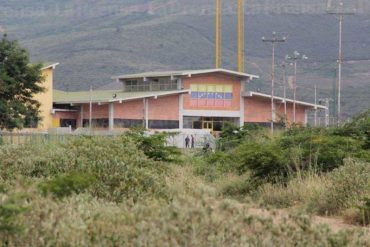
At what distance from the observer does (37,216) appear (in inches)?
313

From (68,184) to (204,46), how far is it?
485ft

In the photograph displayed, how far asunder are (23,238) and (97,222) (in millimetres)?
852

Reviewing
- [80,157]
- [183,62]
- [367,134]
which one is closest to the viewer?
[80,157]

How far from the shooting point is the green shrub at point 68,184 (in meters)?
10.2

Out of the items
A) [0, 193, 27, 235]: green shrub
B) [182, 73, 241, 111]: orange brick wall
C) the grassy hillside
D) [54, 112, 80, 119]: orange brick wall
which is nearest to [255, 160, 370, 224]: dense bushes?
[0, 193, 27, 235]: green shrub

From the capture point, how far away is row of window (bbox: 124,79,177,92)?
79.1 m

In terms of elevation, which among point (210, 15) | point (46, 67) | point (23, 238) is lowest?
point (23, 238)

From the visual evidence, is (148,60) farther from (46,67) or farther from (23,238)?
(23,238)

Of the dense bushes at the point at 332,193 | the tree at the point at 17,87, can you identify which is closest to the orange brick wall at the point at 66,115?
the tree at the point at 17,87

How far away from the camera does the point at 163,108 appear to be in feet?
251

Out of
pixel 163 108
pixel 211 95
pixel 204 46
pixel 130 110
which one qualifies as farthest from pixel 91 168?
pixel 204 46

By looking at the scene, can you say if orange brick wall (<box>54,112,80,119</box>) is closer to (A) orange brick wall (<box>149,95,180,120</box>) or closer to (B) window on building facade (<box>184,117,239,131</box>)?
(A) orange brick wall (<box>149,95,180,120</box>)

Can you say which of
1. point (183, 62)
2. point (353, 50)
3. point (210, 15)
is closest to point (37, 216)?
point (183, 62)

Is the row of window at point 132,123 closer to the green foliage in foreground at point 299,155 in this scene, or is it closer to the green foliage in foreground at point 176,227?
the green foliage in foreground at point 299,155
